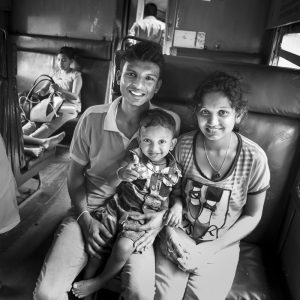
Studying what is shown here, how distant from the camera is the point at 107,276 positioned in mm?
1324

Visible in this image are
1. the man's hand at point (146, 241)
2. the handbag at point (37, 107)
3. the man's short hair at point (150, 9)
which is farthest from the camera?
the man's short hair at point (150, 9)

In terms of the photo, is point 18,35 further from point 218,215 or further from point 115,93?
point 218,215

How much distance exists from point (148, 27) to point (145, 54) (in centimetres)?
308

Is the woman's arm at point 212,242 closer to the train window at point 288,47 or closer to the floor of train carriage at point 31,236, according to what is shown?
the floor of train carriage at point 31,236

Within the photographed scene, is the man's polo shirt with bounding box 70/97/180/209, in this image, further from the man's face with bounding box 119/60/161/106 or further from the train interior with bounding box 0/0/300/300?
the train interior with bounding box 0/0/300/300

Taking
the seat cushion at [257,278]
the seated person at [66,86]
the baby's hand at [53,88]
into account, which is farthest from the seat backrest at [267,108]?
the seated person at [66,86]

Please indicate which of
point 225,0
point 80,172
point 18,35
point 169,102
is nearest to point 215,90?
point 169,102

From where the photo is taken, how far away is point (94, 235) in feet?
4.55

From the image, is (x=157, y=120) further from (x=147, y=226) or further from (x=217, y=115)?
(x=147, y=226)

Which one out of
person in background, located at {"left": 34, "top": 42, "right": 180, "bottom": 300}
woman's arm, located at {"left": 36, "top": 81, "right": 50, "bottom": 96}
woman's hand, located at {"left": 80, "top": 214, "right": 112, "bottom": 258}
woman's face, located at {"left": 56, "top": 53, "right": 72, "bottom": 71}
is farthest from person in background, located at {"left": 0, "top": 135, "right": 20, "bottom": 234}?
woman's face, located at {"left": 56, "top": 53, "right": 72, "bottom": 71}

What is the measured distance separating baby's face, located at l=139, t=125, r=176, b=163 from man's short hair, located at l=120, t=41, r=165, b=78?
12.2 inches

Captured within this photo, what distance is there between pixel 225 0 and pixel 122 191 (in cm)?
307

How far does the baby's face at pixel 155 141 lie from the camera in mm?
1396

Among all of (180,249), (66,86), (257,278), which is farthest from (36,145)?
(257,278)
